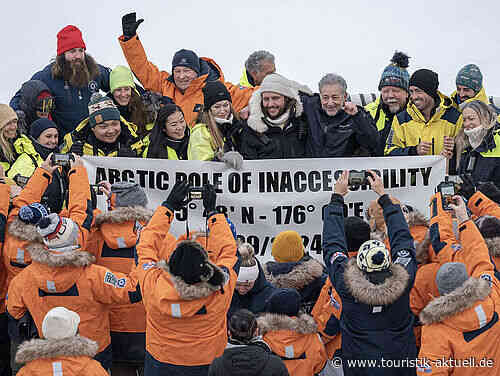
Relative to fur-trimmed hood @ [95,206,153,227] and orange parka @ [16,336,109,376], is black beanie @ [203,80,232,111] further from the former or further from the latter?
orange parka @ [16,336,109,376]

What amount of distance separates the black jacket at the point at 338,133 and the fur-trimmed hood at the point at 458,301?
2226 mm

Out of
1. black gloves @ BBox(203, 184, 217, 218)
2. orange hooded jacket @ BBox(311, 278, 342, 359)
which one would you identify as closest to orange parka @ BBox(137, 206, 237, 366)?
black gloves @ BBox(203, 184, 217, 218)

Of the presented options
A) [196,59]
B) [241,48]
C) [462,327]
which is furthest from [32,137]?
[241,48]

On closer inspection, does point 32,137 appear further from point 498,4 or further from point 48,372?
point 498,4

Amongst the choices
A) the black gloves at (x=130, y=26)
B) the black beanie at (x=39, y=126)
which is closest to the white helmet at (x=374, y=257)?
the black beanie at (x=39, y=126)

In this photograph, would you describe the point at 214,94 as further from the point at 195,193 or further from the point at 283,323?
the point at 283,323

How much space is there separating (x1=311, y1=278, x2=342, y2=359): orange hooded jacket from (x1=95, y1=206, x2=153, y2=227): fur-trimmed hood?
4.34 feet

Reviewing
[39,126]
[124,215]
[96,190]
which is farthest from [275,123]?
[39,126]

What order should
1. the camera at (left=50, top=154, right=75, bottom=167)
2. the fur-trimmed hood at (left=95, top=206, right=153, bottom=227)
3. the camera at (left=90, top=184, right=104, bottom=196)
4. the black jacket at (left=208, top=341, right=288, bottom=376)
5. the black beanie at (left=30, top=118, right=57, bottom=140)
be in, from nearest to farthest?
the black jacket at (left=208, top=341, right=288, bottom=376) < the fur-trimmed hood at (left=95, top=206, right=153, bottom=227) < the camera at (left=50, top=154, right=75, bottom=167) < the camera at (left=90, top=184, right=104, bottom=196) < the black beanie at (left=30, top=118, right=57, bottom=140)

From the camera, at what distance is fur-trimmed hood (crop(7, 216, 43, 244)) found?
181 inches

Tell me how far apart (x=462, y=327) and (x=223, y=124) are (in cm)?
287

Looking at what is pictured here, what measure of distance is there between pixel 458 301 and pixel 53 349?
2.24 meters

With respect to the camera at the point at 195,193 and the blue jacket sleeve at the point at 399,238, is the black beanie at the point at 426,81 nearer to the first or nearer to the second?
the blue jacket sleeve at the point at 399,238

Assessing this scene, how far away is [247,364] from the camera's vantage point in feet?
10.9
